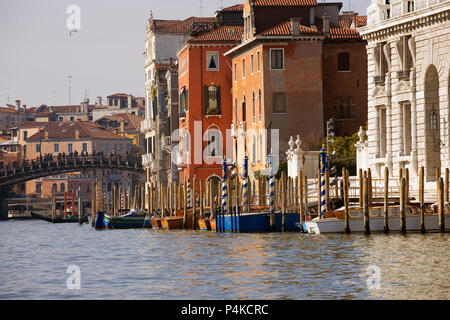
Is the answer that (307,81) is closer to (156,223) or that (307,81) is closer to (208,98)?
(156,223)

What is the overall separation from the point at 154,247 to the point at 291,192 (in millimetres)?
11634

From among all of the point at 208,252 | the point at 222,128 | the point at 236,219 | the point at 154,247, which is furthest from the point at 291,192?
the point at 222,128

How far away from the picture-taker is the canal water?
2356 centimetres

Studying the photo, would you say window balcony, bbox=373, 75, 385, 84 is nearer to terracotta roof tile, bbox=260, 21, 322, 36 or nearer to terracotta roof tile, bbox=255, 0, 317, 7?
terracotta roof tile, bbox=260, 21, 322, 36

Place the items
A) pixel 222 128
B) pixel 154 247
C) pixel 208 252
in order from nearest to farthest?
pixel 208 252 → pixel 154 247 → pixel 222 128

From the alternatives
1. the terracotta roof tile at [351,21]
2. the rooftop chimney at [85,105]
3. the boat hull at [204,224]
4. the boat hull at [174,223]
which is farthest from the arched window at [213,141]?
the rooftop chimney at [85,105]

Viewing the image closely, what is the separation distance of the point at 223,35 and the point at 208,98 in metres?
3.31

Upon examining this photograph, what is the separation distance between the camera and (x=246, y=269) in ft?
92.8

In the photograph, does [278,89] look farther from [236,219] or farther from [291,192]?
[236,219]

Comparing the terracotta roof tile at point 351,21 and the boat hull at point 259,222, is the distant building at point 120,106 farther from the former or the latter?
the boat hull at point 259,222

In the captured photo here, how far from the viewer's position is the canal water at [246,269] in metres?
23.6

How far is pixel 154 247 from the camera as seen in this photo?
39.2 meters

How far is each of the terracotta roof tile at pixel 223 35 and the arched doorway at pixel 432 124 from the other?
25.8 m
